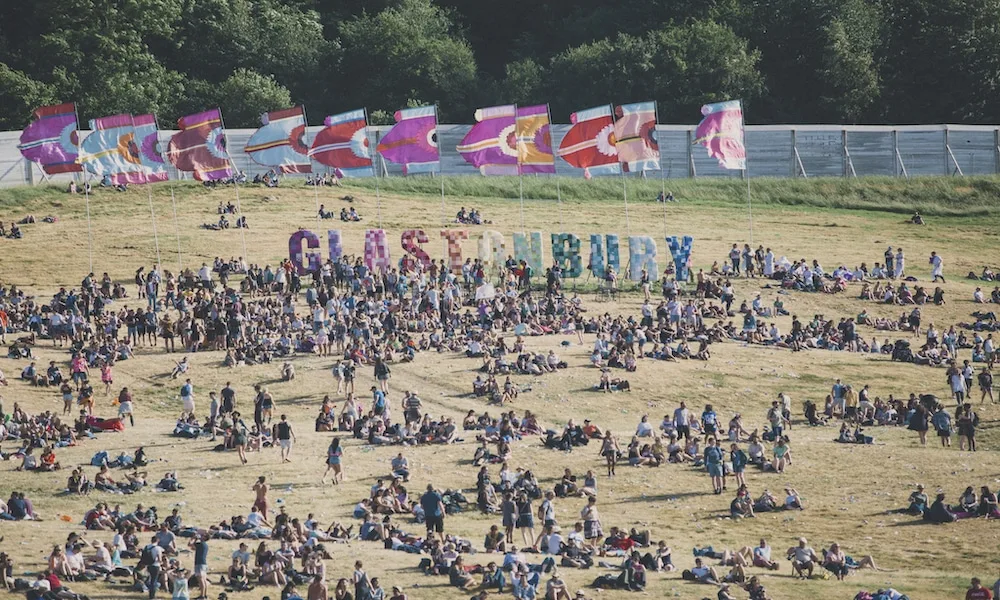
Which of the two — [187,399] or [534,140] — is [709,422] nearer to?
[187,399]

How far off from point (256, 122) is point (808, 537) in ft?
191

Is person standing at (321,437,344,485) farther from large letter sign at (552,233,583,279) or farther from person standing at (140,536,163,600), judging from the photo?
large letter sign at (552,233,583,279)

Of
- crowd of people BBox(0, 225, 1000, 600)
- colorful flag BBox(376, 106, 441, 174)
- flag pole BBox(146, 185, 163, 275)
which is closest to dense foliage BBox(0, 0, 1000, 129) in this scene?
flag pole BBox(146, 185, 163, 275)

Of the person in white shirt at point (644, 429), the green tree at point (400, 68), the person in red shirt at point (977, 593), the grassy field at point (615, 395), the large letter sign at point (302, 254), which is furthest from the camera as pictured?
the green tree at point (400, 68)

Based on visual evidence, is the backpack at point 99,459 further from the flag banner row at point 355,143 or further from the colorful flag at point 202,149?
the colorful flag at point 202,149

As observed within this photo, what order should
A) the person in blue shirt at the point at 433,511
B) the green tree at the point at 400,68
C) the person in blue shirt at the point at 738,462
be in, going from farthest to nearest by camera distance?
the green tree at the point at 400,68, the person in blue shirt at the point at 738,462, the person in blue shirt at the point at 433,511

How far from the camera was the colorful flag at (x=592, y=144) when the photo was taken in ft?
197

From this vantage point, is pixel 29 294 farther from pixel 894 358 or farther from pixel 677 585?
pixel 677 585

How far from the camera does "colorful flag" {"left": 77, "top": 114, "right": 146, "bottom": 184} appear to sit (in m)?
59.2

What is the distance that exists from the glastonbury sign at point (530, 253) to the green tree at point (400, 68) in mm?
34460

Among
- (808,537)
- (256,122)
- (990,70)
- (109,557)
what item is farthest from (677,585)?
(990,70)

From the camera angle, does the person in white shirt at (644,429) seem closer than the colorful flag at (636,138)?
Yes

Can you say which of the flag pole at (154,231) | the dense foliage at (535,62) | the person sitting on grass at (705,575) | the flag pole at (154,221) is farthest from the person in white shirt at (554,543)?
the dense foliage at (535,62)

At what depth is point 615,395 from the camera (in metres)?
48.7
